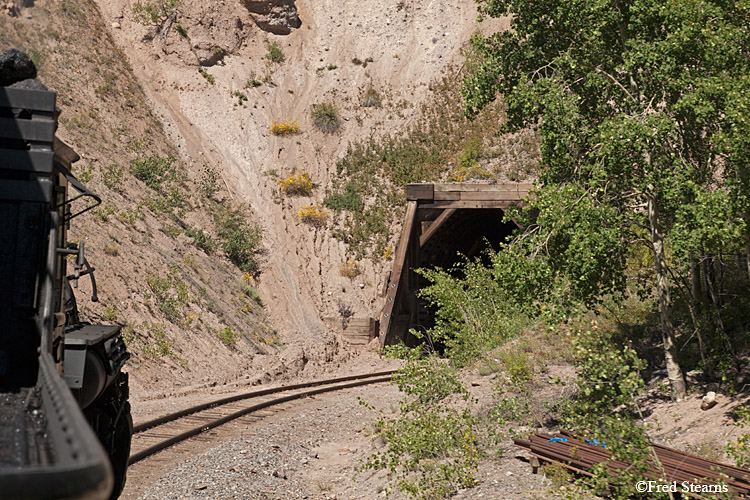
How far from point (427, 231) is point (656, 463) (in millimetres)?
20693

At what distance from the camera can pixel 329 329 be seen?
29281mm

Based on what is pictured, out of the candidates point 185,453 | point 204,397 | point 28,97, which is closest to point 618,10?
point 28,97

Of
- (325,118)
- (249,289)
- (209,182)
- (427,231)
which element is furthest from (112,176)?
(325,118)

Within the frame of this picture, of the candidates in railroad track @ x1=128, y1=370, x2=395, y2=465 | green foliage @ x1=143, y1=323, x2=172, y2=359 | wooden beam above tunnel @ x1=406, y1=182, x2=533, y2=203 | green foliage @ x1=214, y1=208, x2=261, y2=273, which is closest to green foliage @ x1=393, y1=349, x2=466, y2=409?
railroad track @ x1=128, y1=370, x2=395, y2=465

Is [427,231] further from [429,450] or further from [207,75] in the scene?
[207,75]

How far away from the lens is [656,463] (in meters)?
7.12

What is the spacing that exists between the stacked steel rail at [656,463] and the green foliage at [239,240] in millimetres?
22238

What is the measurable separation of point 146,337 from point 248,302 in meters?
8.62

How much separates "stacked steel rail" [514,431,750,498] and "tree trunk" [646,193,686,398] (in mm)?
2791

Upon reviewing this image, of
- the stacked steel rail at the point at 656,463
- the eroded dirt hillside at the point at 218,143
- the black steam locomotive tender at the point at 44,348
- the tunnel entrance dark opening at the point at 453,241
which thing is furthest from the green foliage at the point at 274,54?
the black steam locomotive tender at the point at 44,348

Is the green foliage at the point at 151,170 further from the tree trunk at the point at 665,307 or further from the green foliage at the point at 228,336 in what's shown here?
the tree trunk at the point at 665,307

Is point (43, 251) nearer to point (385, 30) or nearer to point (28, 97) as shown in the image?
point (28, 97)
